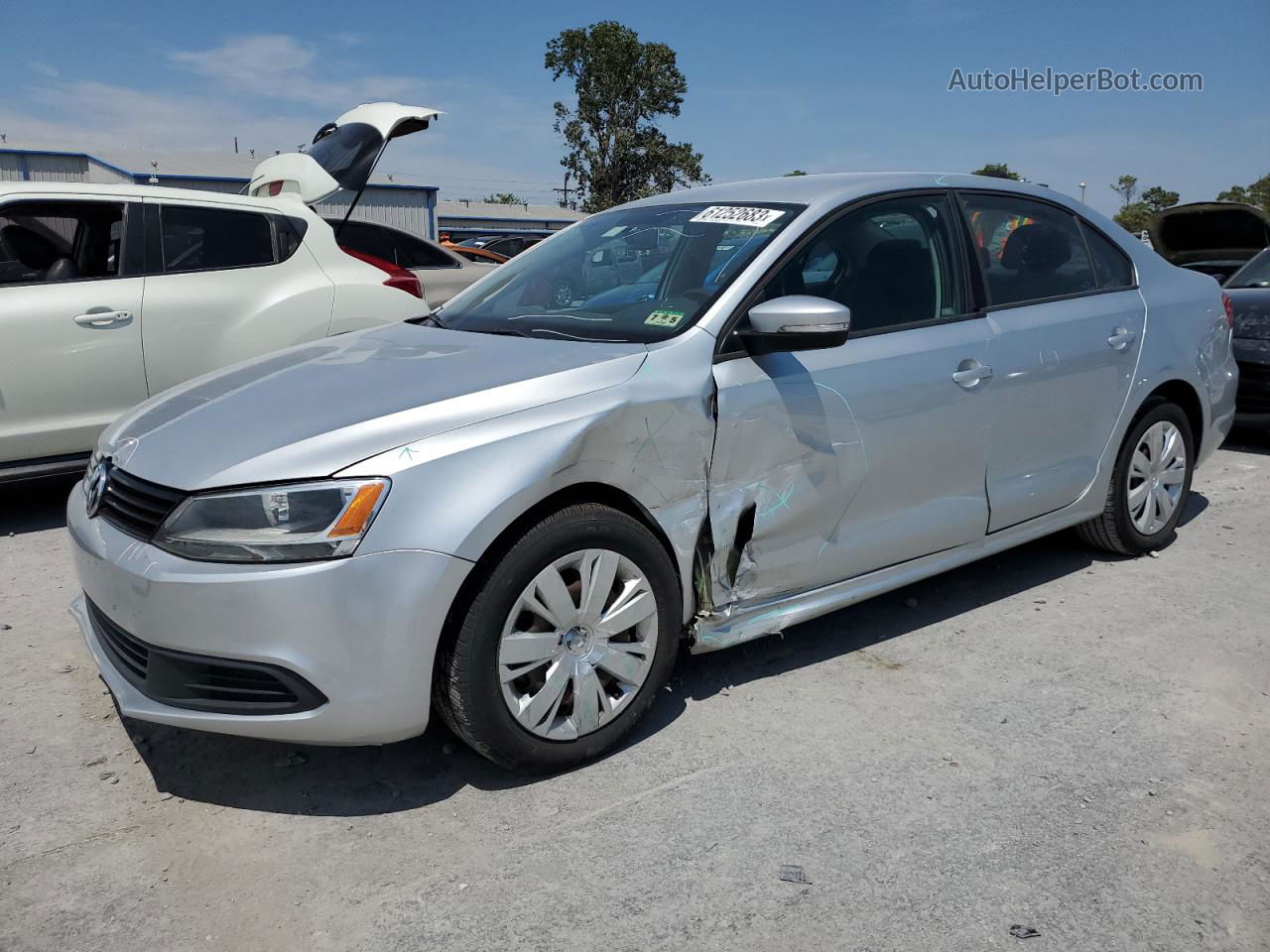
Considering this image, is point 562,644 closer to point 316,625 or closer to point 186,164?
point 316,625

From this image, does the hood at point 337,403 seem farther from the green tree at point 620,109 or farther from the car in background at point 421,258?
the green tree at point 620,109

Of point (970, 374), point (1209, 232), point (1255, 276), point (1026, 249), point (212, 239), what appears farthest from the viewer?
point (1209, 232)

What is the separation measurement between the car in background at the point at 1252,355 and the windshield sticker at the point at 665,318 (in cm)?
507

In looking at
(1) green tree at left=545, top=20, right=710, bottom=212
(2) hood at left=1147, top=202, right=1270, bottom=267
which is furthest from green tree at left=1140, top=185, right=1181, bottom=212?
(2) hood at left=1147, top=202, right=1270, bottom=267

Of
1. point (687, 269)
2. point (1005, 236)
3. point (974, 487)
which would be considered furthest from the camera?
point (1005, 236)

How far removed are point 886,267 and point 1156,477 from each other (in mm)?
1856

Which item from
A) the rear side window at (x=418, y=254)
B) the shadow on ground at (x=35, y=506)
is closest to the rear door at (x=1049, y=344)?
the shadow on ground at (x=35, y=506)

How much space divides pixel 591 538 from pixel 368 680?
26.4 inches

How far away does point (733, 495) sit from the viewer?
3111 mm

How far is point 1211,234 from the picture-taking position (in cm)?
984

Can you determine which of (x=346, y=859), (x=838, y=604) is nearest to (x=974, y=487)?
(x=838, y=604)

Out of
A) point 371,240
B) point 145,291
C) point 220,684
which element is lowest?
point 220,684

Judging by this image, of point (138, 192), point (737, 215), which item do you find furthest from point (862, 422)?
point (138, 192)

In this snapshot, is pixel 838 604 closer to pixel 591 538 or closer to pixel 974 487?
pixel 974 487
